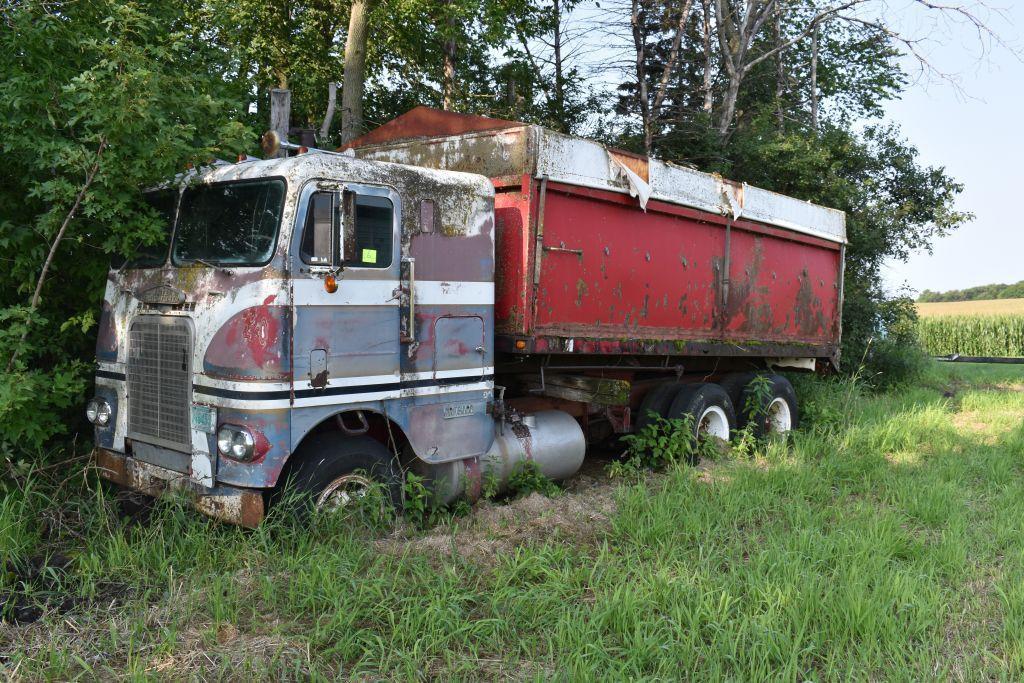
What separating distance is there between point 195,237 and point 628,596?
343cm

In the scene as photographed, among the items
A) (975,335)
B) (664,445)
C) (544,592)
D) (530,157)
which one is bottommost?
(544,592)

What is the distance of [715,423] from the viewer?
8.16 meters

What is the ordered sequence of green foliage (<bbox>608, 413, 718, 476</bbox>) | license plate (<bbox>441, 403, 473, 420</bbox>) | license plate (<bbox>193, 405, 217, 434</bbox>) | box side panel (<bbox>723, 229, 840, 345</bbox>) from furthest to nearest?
box side panel (<bbox>723, 229, 840, 345</bbox>) → green foliage (<bbox>608, 413, 718, 476</bbox>) → license plate (<bbox>441, 403, 473, 420</bbox>) → license plate (<bbox>193, 405, 217, 434</bbox>)

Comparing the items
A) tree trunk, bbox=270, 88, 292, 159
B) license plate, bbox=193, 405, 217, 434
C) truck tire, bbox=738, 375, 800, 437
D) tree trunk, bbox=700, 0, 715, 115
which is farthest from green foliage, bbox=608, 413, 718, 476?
tree trunk, bbox=700, 0, 715, 115

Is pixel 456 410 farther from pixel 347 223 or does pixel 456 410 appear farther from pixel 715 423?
pixel 715 423

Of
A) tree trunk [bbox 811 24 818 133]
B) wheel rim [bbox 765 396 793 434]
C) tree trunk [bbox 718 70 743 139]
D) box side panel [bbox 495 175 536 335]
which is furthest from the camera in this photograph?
tree trunk [bbox 811 24 818 133]

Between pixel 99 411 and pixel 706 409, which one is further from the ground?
pixel 99 411

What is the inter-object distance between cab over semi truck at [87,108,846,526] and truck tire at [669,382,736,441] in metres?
0.04

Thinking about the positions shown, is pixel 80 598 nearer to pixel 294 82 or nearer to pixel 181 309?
pixel 181 309

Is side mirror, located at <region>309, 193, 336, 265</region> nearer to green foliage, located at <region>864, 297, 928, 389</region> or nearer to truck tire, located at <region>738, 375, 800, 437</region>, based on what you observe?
truck tire, located at <region>738, 375, 800, 437</region>

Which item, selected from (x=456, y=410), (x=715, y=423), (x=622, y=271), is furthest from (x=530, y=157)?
(x=715, y=423)

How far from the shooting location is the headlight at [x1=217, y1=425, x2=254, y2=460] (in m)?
4.43

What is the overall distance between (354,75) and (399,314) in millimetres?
9033

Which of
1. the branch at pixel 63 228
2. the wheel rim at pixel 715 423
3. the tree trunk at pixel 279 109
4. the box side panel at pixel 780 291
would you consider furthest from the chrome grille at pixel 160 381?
the box side panel at pixel 780 291
